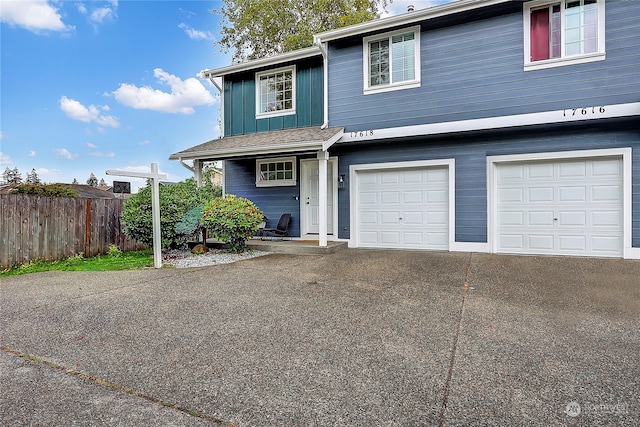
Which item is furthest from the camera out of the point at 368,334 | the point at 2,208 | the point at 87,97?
the point at 87,97

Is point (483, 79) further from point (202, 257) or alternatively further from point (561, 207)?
point (202, 257)

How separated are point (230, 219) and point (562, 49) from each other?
295 inches

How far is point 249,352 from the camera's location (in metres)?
2.85

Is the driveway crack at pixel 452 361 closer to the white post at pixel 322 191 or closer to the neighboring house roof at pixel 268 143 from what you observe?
the white post at pixel 322 191

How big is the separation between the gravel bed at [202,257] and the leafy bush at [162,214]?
0.36 m

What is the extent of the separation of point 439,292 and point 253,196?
6929mm

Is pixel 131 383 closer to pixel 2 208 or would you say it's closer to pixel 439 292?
pixel 439 292

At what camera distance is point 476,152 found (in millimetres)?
7598

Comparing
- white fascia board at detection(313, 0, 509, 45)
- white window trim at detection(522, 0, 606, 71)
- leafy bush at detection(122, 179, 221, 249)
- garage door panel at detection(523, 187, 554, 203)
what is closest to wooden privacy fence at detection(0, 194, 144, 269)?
leafy bush at detection(122, 179, 221, 249)

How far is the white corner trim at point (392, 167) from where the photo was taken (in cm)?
779

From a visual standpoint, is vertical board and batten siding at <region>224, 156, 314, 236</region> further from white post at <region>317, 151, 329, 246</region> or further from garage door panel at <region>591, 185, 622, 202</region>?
garage door panel at <region>591, 185, 622, 202</region>

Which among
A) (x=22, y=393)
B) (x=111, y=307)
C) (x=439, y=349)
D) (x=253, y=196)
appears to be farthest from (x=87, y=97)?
(x=439, y=349)

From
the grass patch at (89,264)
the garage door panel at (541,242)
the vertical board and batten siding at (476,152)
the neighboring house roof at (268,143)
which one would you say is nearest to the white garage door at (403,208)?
the vertical board and batten siding at (476,152)

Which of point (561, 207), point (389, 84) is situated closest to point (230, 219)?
point (389, 84)
